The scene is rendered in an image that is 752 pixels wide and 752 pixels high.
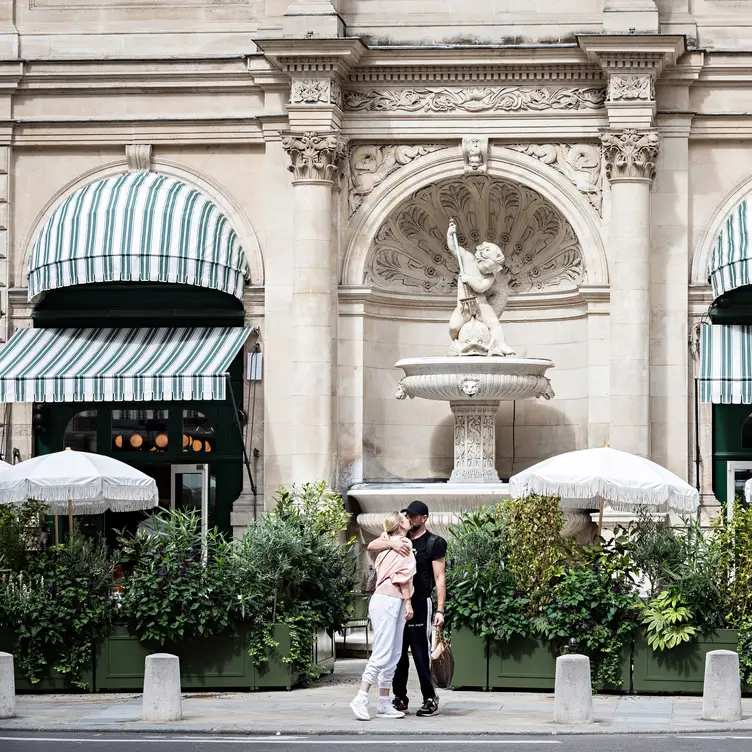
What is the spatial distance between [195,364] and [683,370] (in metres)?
7.91

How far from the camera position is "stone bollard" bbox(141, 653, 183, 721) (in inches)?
665

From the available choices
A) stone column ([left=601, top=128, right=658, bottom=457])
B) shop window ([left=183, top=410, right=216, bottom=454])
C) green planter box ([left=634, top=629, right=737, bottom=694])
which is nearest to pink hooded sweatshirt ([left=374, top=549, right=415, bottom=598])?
green planter box ([left=634, top=629, right=737, bottom=694])

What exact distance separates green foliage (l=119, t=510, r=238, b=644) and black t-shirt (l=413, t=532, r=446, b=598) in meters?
2.90

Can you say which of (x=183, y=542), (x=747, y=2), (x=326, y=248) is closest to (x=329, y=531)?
(x=183, y=542)

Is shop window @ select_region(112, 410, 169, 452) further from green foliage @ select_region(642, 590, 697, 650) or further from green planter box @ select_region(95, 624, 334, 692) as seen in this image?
green foliage @ select_region(642, 590, 697, 650)

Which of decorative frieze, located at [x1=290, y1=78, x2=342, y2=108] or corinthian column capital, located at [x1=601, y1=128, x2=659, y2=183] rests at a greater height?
decorative frieze, located at [x1=290, y1=78, x2=342, y2=108]

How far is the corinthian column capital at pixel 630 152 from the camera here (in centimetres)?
2719

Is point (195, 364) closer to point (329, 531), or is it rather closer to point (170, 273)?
point (170, 273)

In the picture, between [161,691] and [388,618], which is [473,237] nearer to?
[388,618]

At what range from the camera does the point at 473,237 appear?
96.8ft

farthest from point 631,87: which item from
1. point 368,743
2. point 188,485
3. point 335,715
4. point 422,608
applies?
point 368,743

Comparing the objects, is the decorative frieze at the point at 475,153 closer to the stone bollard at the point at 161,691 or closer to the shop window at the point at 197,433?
the shop window at the point at 197,433

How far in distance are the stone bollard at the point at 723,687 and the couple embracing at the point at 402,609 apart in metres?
2.70

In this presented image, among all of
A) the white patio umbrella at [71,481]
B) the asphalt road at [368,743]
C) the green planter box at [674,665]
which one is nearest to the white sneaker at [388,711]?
the asphalt road at [368,743]
